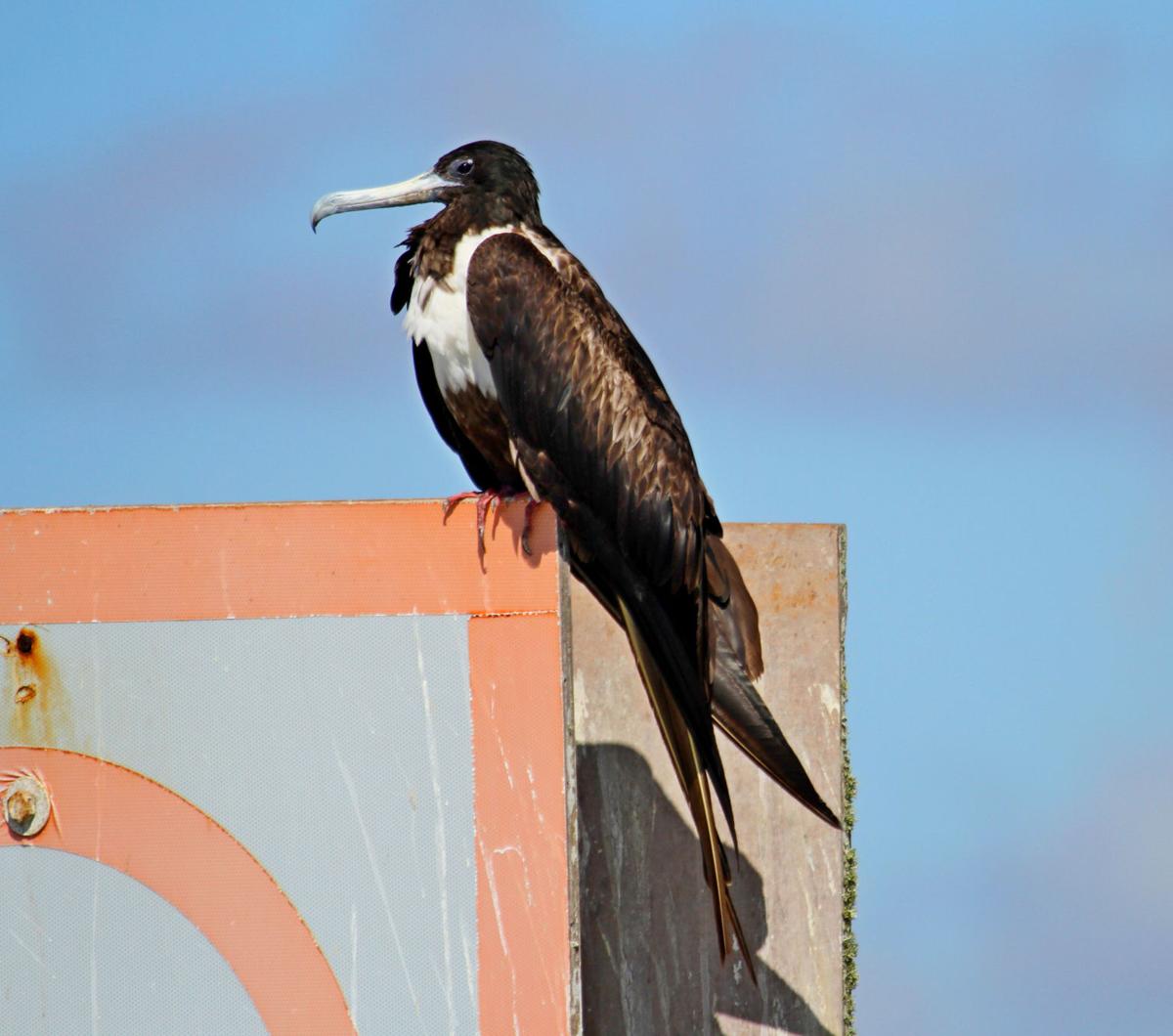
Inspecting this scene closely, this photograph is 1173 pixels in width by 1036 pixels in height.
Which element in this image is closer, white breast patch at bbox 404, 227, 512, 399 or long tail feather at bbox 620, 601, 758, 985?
long tail feather at bbox 620, 601, 758, 985

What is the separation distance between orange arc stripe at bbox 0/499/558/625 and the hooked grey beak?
1.90 metres

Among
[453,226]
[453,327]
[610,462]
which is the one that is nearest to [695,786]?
[610,462]

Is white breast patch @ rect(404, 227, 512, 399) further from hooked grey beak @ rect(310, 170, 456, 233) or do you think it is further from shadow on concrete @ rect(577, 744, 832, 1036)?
shadow on concrete @ rect(577, 744, 832, 1036)

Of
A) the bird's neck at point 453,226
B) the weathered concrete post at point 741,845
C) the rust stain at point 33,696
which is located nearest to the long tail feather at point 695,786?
→ the weathered concrete post at point 741,845

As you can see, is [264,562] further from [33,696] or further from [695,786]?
[695,786]

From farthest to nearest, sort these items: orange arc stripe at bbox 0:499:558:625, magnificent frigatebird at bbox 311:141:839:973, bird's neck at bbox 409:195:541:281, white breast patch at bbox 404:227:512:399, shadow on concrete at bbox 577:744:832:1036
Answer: shadow on concrete at bbox 577:744:832:1036 < bird's neck at bbox 409:195:541:281 < white breast patch at bbox 404:227:512:399 < magnificent frigatebird at bbox 311:141:839:973 < orange arc stripe at bbox 0:499:558:625

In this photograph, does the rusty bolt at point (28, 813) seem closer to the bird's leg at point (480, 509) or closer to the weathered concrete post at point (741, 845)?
the bird's leg at point (480, 509)

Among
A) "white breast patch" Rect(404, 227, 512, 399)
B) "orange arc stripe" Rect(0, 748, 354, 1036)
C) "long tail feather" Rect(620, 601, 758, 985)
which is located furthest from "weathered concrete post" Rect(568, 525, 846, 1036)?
"orange arc stripe" Rect(0, 748, 354, 1036)

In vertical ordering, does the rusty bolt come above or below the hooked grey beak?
below

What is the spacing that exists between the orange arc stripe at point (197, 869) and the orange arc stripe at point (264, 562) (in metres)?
0.46

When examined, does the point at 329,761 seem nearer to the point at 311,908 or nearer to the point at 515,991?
the point at 311,908

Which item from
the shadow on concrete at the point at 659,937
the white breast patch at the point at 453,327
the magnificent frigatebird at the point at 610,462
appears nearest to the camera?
the magnificent frigatebird at the point at 610,462

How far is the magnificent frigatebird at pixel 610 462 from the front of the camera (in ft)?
20.1

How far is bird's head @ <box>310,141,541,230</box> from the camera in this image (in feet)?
21.8
